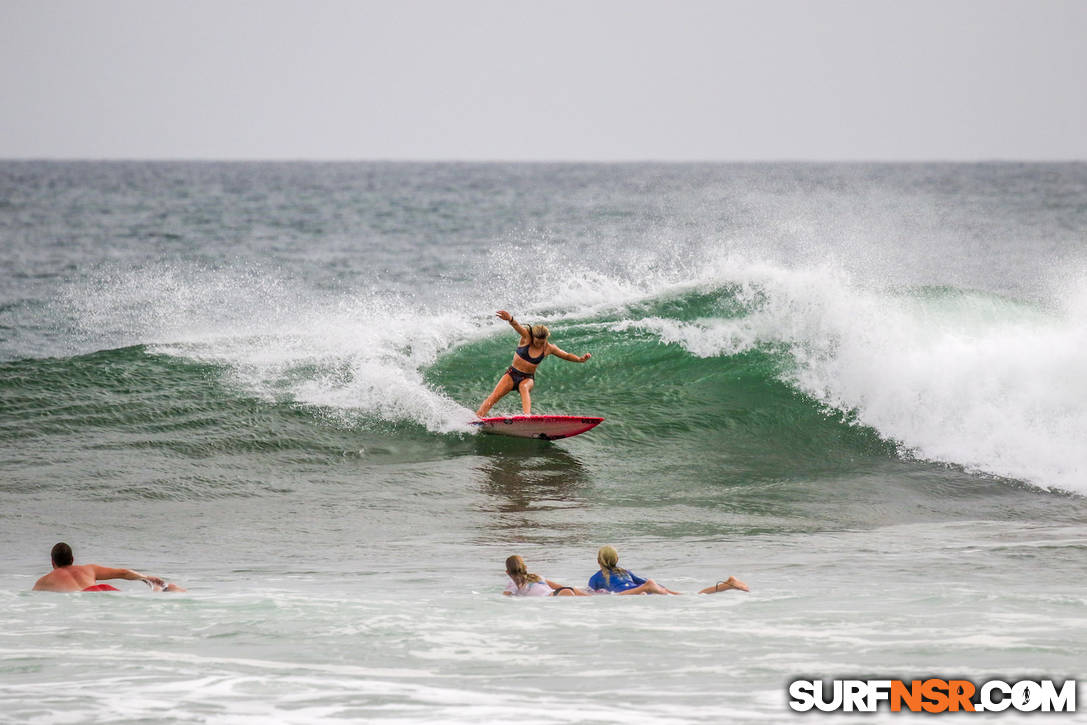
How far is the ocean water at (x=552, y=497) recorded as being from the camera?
7.44 meters

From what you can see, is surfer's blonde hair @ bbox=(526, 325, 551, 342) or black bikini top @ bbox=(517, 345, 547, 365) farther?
black bikini top @ bbox=(517, 345, 547, 365)

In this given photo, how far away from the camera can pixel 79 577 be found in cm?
925

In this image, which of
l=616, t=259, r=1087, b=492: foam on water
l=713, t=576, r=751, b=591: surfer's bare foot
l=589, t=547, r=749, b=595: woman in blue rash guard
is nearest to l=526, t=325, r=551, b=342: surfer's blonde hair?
l=616, t=259, r=1087, b=492: foam on water

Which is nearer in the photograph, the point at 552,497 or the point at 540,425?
the point at 552,497

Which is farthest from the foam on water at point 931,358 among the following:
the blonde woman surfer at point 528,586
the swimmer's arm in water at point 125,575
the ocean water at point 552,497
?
the swimmer's arm in water at point 125,575

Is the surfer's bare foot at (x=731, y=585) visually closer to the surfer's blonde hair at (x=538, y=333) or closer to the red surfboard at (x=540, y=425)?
the red surfboard at (x=540, y=425)

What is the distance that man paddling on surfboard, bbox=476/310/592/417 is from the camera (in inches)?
570

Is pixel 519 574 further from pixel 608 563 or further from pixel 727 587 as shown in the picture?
pixel 727 587

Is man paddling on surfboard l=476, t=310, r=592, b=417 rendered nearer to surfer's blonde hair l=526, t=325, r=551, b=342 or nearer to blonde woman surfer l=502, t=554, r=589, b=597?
surfer's blonde hair l=526, t=325, r=551, b=342

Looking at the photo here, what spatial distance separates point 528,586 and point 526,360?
589cm

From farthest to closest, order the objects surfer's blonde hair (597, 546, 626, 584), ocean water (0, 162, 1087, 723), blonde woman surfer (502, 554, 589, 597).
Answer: surfer's blonde hair (597, 546, 626, 584), blonde woman surfer (502, 554, 589, 597), ocean water (0, 162, 1087, 723)

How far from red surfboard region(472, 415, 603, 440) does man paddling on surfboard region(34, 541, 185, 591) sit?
18.9ft

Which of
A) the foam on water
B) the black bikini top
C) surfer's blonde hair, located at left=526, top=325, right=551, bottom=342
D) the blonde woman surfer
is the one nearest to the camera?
the blonde woman surfer

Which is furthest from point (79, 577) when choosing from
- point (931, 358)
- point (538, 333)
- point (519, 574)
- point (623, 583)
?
point (931, 358)
